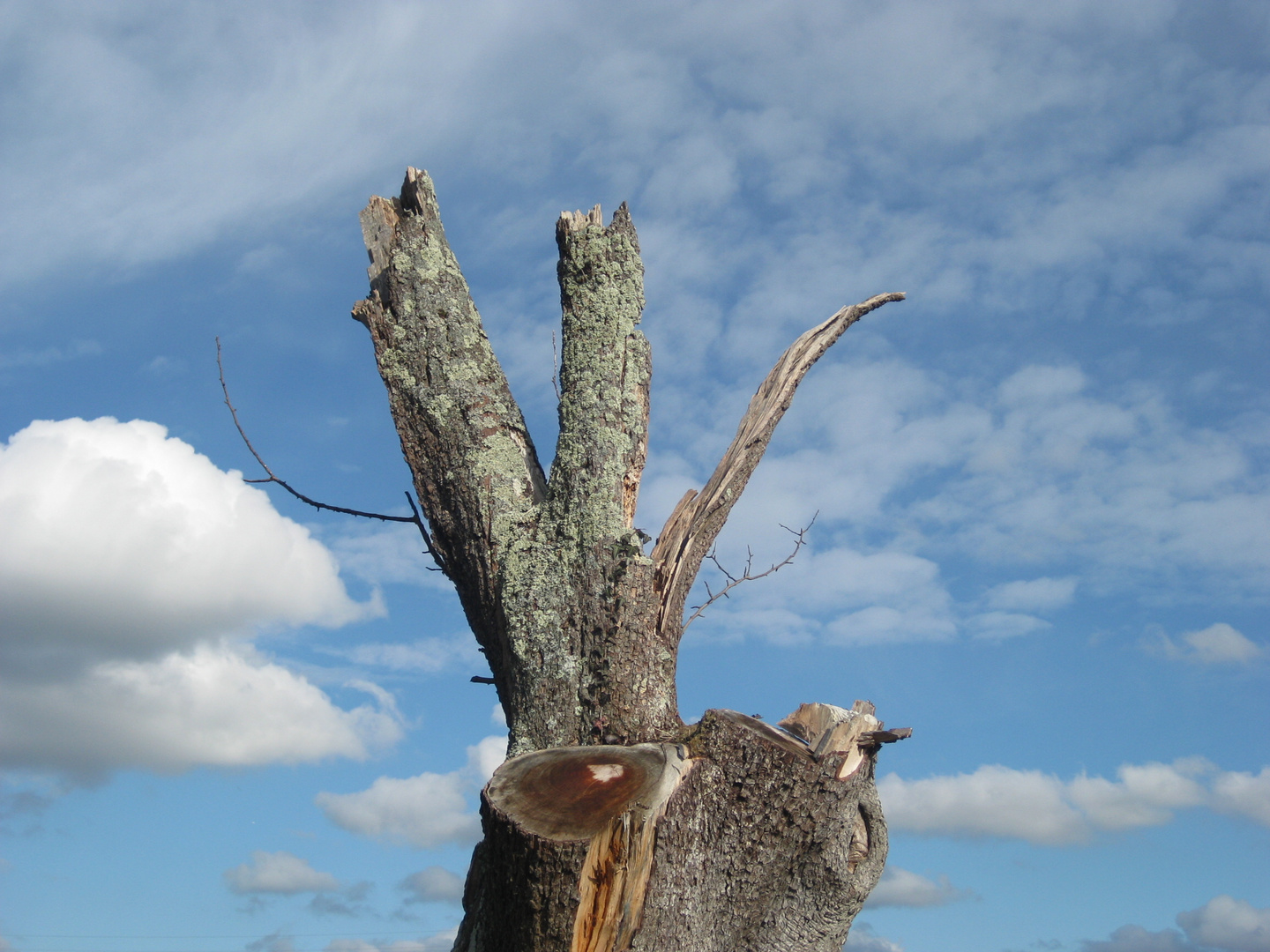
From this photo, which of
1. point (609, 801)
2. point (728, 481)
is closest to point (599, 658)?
point (609, 801)

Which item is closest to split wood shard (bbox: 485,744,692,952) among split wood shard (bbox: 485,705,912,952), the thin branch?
split wood shard (bbox: 485,705,912,952)

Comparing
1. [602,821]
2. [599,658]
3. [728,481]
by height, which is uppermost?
[728,481]

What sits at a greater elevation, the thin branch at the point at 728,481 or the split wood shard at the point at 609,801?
the thin branch at the point at 728,481

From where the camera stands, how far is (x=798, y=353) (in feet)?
14.0

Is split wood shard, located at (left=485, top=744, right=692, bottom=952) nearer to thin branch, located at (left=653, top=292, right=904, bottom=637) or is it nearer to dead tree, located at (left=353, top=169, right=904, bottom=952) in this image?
dead tree, located at (left=353, top=169, right=904, bottom=952)

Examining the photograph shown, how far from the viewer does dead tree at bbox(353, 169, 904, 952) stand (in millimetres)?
Result: 2594

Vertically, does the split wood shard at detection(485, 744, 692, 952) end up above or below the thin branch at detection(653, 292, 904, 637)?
below

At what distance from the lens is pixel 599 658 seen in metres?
3.23

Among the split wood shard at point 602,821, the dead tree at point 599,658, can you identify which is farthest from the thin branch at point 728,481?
the split wood shard at point 602,821

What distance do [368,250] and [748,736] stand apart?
8.92ft

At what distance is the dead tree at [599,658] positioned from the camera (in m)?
2.59

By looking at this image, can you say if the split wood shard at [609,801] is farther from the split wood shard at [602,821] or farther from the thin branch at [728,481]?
the thin branch at [728,481]

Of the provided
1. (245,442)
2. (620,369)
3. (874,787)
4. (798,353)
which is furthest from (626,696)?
(245,442)

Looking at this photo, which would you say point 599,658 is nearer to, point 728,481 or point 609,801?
point 609,801
